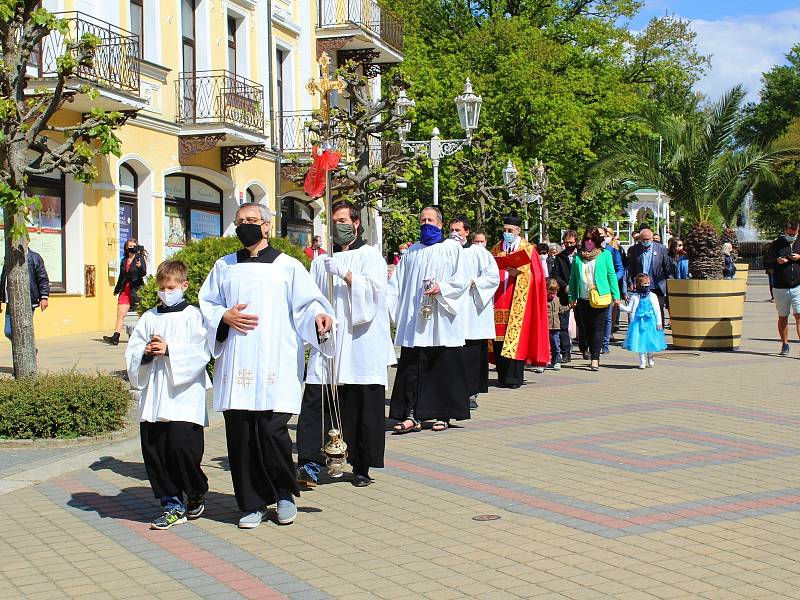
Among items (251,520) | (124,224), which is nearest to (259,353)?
(251,520)

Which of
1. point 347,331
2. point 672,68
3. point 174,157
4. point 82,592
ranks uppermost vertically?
point 672,68

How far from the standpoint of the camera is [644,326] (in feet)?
50.6

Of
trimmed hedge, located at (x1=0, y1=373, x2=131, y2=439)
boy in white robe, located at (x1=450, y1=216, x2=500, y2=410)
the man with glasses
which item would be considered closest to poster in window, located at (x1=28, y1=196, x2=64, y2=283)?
trimmed hedge, located at (x1=0, y1=373, x2=131, y2=439)

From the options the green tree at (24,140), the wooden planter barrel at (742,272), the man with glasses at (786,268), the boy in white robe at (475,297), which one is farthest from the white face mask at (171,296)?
the wooden planter barrel at (742,272)

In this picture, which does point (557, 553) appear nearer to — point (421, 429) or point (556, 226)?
point (421, 429)

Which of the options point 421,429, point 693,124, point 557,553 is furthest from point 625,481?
point 693,124

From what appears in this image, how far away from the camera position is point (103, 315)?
72.5 feet

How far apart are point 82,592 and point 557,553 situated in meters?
2.32

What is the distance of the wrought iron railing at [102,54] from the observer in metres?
19.6

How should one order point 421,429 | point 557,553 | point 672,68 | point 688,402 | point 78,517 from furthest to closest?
1. point 672,68
2. point 688,402
3. point 421,429
4. point 78,517
5. point 557,553

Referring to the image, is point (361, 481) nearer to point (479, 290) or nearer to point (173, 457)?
point (173, 457)

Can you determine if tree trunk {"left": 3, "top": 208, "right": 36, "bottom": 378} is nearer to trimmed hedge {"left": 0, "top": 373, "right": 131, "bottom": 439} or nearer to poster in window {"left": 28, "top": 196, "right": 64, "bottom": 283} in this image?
trimmed hedge {"left": 0, "top": 373, "right": 131, "bottom": 439}

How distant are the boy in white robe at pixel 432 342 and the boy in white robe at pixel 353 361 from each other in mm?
1792

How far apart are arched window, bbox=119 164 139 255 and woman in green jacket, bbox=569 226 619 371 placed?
10.5m
